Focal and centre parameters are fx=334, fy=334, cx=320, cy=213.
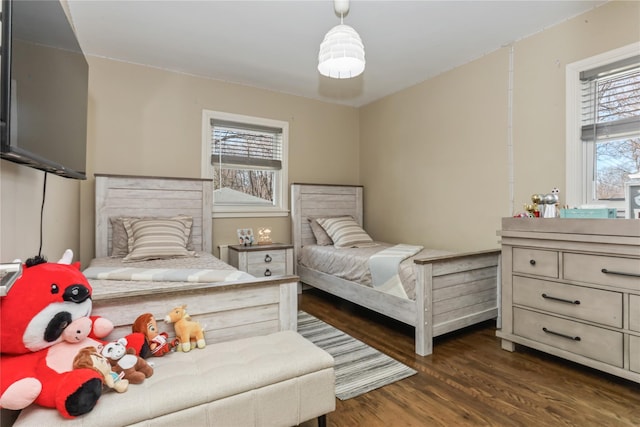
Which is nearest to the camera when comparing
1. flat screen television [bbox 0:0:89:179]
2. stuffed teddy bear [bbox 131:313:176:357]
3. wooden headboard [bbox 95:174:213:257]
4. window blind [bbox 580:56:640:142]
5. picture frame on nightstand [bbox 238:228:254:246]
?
flat screen television [bbox 0:0:89:179]

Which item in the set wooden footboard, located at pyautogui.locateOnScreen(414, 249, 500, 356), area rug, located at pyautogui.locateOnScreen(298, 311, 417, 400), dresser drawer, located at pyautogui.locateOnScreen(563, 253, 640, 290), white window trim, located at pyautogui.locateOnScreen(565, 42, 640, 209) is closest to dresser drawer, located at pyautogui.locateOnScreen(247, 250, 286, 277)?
area rug, located at pyautogui.locateOnScreen(298, 311, 417, 400)

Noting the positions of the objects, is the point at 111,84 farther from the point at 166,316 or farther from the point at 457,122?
the point at 457,122

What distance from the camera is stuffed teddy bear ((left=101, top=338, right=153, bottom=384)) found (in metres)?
1.16

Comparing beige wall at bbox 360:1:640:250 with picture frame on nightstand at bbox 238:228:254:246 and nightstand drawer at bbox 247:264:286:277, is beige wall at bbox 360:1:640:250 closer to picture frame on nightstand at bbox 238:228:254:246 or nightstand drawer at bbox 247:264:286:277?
nightstand drawer at bbox 247:264:286:277

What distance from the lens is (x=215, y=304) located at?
5.27 feet

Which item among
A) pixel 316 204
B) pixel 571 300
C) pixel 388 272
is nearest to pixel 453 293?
pixel 388 272

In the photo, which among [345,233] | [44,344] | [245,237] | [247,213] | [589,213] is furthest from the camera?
[247,213]

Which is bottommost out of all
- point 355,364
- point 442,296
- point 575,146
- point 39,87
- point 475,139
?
point 355,364

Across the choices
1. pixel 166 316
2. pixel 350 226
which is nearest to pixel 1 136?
pixel 166 316

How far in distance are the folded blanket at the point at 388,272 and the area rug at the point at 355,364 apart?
454mm

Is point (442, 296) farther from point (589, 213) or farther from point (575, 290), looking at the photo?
point (589, 213)

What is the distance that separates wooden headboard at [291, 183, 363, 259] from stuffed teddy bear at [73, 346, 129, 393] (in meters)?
2.89

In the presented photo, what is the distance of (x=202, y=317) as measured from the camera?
1.58m

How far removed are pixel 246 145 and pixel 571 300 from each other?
3.35 m
